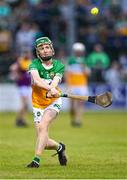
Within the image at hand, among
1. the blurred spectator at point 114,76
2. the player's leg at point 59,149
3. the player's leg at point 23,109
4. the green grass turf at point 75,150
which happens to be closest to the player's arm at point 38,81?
the player's leg at point 59,149

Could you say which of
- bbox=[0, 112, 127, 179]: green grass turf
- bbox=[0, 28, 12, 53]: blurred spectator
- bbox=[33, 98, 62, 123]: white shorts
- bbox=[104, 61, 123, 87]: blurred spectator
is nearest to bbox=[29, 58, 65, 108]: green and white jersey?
bbox=[33, 98, 62, 123]: white shorts

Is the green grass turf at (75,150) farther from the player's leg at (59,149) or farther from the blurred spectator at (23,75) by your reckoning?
the blurred spectator at (23,75)

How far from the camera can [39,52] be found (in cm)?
1381

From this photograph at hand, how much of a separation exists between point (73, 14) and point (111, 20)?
209 cm

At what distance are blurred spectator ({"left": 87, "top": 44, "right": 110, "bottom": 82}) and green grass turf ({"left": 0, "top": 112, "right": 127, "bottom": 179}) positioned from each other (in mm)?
3732

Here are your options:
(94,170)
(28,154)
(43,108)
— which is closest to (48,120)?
(43,108)

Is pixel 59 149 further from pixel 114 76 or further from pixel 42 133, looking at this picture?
pixel 114 76

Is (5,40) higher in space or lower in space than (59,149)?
higher

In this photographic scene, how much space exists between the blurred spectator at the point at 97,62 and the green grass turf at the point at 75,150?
3.73 m

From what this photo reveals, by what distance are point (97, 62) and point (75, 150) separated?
15.6 meters

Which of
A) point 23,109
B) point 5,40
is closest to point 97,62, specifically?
point 5,40

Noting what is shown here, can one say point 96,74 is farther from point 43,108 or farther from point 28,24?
point 43,108

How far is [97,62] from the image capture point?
32.4m

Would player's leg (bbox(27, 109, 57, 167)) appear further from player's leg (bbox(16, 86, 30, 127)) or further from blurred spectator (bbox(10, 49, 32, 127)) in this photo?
blurred spectator (bbox(10, 49, 32, 127))
